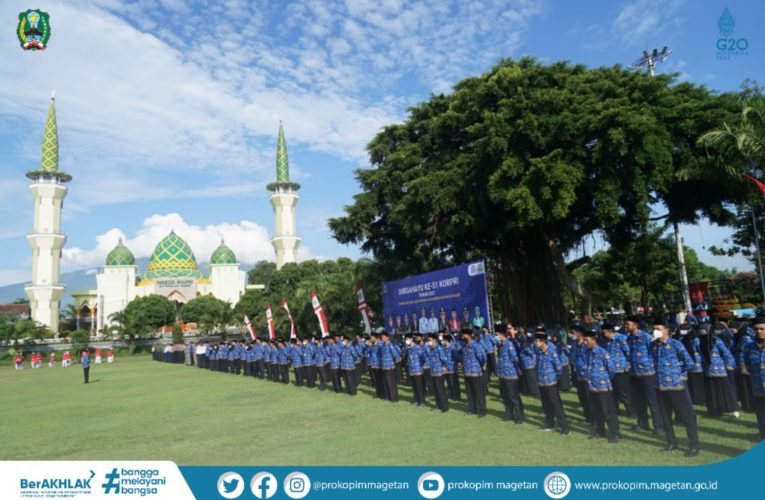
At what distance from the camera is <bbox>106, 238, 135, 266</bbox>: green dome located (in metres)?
64.1

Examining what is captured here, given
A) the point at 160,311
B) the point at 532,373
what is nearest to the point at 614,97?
the point at 532,373

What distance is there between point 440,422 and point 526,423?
1371 mm

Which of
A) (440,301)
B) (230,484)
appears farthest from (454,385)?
(230,484)

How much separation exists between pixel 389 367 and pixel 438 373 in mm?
1825

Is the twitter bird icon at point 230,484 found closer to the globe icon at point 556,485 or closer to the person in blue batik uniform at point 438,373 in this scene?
the globe icon at point 556,485

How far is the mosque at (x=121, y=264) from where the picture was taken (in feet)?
175

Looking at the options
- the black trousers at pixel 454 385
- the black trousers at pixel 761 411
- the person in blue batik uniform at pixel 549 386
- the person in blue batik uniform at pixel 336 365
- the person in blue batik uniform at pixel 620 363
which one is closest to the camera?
the black trousers at pixel 761 411

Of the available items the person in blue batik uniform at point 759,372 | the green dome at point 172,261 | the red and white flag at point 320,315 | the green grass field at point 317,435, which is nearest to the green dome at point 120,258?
the green dome at point 172,261

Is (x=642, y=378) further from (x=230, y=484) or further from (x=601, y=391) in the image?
(x=230, y=484)

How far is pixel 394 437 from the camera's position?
24.7 ft

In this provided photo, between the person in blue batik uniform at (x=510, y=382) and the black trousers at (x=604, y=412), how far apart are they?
4.27ft

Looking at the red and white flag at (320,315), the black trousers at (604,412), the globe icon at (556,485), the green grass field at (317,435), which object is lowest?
the globe icon at (556,485)

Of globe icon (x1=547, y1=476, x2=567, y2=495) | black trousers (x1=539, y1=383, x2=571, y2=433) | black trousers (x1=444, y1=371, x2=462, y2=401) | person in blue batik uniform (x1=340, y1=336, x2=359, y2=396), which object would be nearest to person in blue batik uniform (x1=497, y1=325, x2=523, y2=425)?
black trousers (x1=539, y1=383, x2=571, y2=433)

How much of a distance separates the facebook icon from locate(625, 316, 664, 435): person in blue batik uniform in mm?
5025
